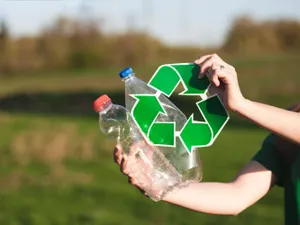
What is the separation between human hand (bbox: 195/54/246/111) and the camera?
1.99 m

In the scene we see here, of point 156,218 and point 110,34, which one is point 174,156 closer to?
point 156,218

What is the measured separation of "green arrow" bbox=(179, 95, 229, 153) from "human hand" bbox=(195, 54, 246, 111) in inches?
2.2

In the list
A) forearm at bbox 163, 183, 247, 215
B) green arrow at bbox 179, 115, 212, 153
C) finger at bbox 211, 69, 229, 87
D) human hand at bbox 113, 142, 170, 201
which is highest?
finger at bbox 211, 69, 229, 87

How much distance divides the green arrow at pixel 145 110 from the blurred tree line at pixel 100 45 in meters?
23.2

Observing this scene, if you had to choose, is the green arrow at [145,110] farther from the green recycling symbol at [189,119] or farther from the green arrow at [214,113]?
the green arrow at [214,113]

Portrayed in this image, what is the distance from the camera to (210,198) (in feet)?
7.53

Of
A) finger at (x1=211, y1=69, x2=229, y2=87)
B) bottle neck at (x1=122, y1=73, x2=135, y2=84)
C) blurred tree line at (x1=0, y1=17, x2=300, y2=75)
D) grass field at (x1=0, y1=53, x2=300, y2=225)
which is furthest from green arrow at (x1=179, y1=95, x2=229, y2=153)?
blurred tree line at (x1=0, y1=17, x2=300, y2=75)

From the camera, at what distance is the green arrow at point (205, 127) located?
6.96ft

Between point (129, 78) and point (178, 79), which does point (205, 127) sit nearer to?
point (178, 79)

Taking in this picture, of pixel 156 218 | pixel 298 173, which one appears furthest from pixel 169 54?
pixel 298 173

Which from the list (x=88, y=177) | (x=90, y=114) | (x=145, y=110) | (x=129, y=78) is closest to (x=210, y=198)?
(x=145, y=110)

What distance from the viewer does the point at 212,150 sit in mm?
12258

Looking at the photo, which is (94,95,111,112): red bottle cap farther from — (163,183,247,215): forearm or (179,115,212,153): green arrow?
(163,183,247,215): forearm

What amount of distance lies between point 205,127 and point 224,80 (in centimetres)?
20
